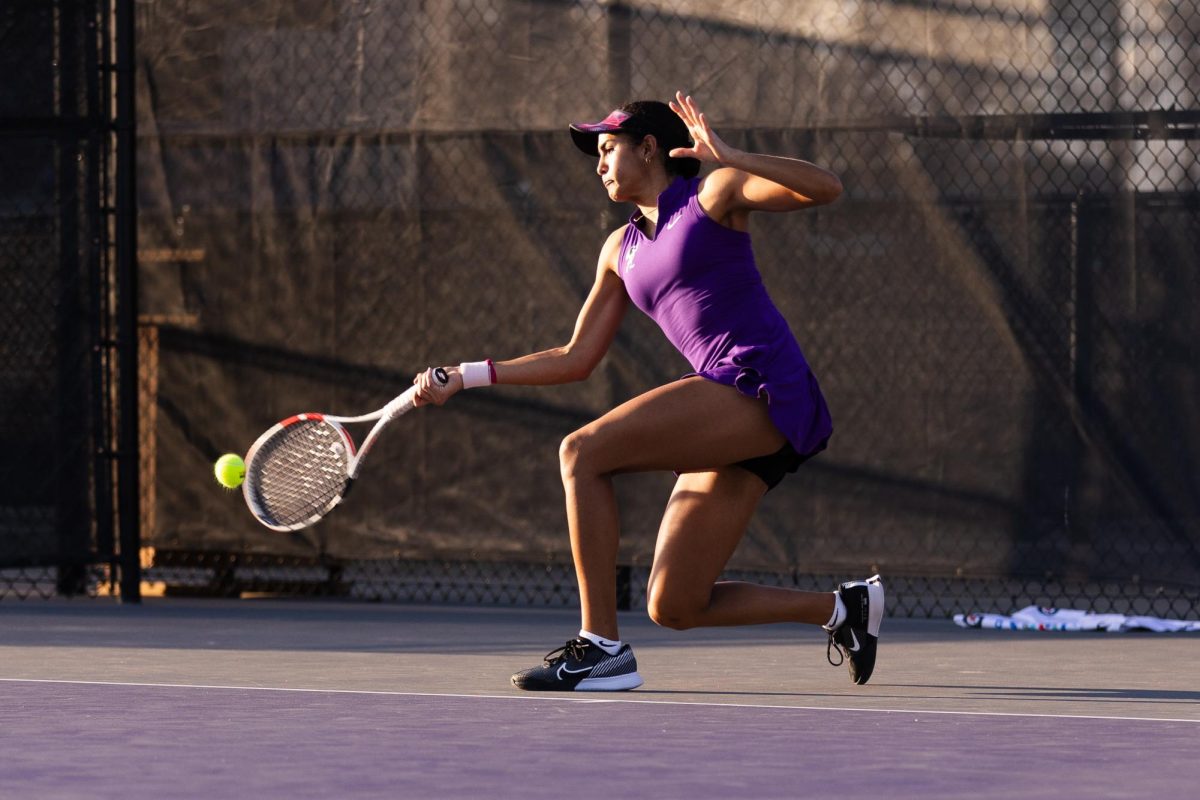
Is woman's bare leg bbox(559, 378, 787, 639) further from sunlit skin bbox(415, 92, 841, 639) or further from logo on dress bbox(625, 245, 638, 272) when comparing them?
logo on dress bbox(625, 245, 638, 272)

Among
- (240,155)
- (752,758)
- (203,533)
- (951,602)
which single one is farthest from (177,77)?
(752,758)

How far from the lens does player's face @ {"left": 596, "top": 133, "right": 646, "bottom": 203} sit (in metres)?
5.50

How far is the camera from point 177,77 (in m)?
8.40

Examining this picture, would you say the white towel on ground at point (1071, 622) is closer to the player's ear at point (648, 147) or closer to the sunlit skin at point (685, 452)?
the sunlit skin at point (685, 452)

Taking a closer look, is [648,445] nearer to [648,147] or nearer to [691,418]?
[691,418]

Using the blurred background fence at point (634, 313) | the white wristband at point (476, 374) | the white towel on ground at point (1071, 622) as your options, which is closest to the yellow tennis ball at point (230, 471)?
the blurred background fence at point (634, 313)

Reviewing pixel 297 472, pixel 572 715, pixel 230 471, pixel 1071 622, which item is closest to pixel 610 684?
pixel 572 715

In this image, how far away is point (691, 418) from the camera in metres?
5.25

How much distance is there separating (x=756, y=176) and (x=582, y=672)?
4.04 ft

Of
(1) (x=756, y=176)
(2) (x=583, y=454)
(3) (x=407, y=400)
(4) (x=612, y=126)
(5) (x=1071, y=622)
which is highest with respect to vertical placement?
(4) (x=612, y=126)

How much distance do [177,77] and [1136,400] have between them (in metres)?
3.69

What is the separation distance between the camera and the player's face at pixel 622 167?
18.1 feet

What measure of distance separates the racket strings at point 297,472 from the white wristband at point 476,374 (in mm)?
565

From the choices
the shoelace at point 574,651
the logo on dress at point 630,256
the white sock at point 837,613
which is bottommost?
the shoelace at point 574,651
